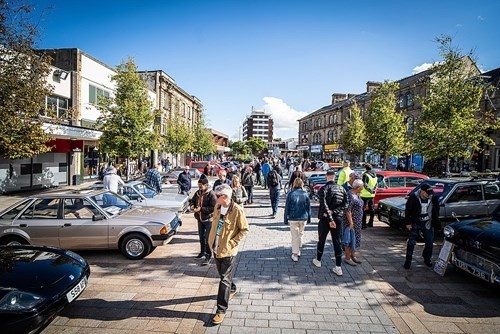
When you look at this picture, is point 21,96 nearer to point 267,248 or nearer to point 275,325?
point 267,248

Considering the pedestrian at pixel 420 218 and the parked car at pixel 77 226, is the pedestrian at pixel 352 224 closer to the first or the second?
the pedestrian at pixel 420 218

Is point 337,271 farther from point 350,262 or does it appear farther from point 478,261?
point 478,261

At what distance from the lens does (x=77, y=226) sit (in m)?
5.84

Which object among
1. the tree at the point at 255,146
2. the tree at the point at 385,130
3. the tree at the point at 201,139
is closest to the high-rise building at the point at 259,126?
the tree at the point at 255,146

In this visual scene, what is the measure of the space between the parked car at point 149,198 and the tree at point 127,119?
18.5ft

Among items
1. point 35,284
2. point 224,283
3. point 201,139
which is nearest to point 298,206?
point 224,283

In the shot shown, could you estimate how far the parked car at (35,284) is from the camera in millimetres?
3051

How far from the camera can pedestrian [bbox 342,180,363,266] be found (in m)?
5.61

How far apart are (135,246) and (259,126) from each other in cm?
12176

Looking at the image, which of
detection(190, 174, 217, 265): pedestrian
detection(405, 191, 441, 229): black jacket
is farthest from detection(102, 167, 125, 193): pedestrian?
detection(405, 191, 441, 229): black jacket

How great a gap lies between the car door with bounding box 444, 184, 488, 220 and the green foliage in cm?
1343

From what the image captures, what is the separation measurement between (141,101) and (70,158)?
780 cm

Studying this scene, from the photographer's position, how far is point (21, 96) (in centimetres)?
774

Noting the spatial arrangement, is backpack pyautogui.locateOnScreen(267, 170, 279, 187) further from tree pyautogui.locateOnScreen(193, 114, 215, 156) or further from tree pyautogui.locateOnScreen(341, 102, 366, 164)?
tree pyautogui.locateOnScreen(193, 114, 215, 156)
